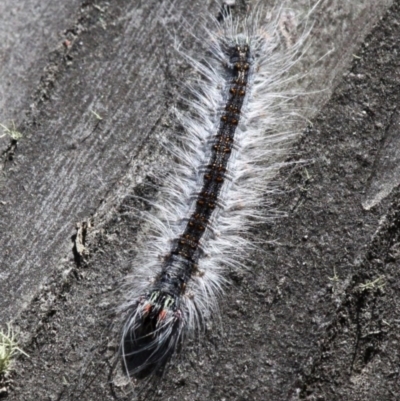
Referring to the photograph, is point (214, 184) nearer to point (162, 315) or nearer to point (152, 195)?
point (152, 195)

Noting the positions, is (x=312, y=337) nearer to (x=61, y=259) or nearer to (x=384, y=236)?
(x=384, y=236)

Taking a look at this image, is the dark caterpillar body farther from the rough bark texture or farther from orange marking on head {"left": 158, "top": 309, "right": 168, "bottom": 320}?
the rough bark texture

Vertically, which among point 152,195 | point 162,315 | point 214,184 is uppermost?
point 152,195

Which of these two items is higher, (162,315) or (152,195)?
(152,195)

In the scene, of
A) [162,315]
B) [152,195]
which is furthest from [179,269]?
[152,195]

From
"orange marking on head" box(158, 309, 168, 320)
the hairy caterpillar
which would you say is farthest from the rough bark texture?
"orange marking on head" box(158, 309, 168, 320)

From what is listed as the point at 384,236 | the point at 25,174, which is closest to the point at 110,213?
the point at 25,174

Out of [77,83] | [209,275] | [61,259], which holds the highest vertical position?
[77,83]
